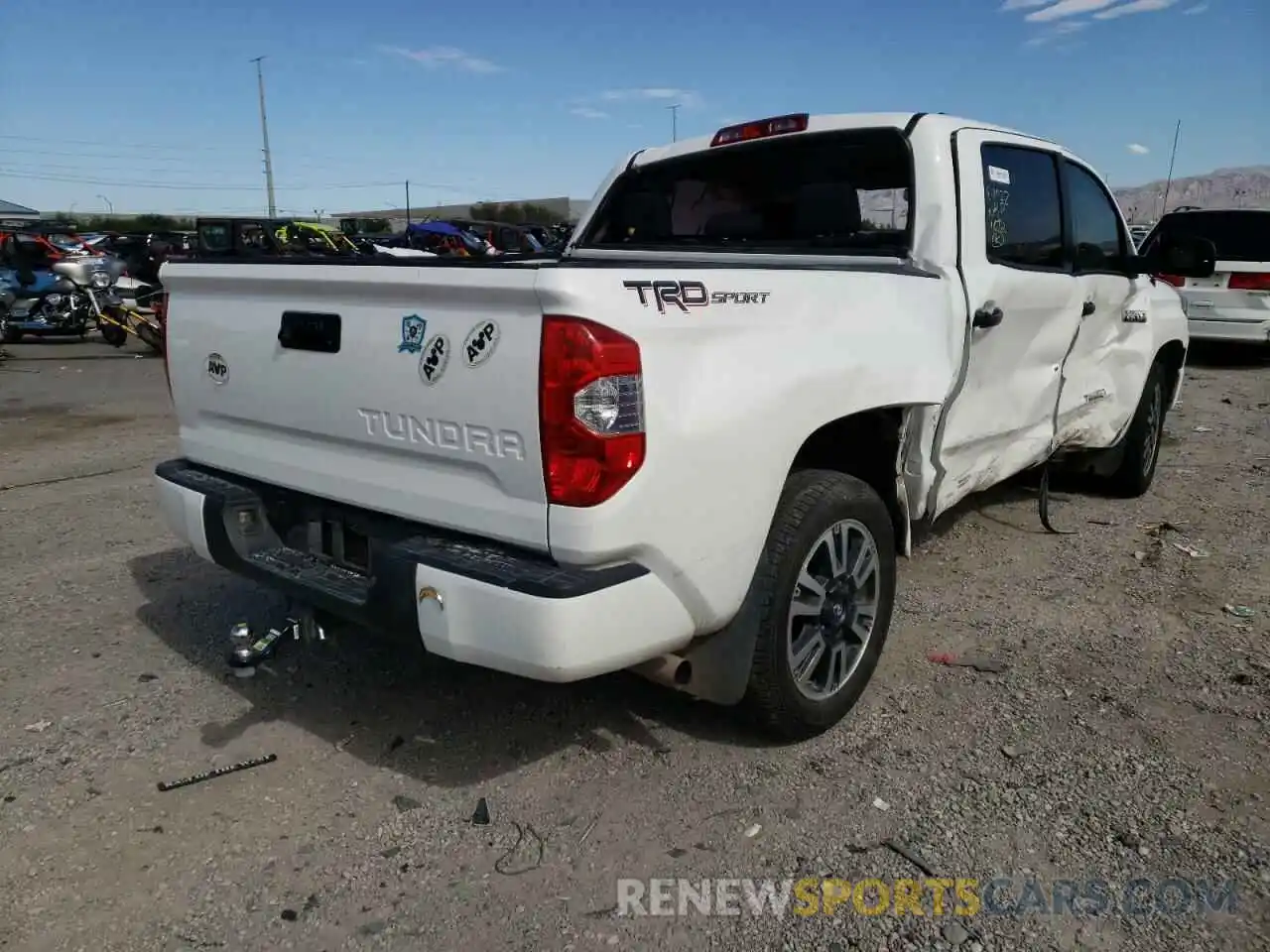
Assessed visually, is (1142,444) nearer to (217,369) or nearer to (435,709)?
(435,709)

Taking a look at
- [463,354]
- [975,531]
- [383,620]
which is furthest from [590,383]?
[975,531]

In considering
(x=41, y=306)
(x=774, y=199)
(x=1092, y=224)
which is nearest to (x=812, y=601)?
(x=774, y=199)

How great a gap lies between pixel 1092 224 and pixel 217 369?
4.06 metres

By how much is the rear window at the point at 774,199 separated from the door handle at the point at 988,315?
14.6 inches

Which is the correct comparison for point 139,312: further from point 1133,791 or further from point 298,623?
point 1133,791

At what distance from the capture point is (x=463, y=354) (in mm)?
2375

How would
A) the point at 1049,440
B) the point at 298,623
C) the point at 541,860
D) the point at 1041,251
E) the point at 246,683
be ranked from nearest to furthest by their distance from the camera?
the point at 541,860, the point at 298,623, the point at 246,683, the point at 1041,251, the point at 1049,440

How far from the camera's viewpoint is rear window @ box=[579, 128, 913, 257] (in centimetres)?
388

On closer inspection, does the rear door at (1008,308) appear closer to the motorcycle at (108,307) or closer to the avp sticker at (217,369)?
the avp sticker at (217,369)

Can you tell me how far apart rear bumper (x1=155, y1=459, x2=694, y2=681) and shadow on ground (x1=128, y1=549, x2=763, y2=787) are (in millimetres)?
413

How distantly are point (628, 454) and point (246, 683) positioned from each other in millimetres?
2032

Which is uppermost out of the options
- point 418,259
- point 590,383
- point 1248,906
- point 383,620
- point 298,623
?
point 418,259

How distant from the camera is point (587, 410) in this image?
223 cm

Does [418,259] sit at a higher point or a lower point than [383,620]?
higher
